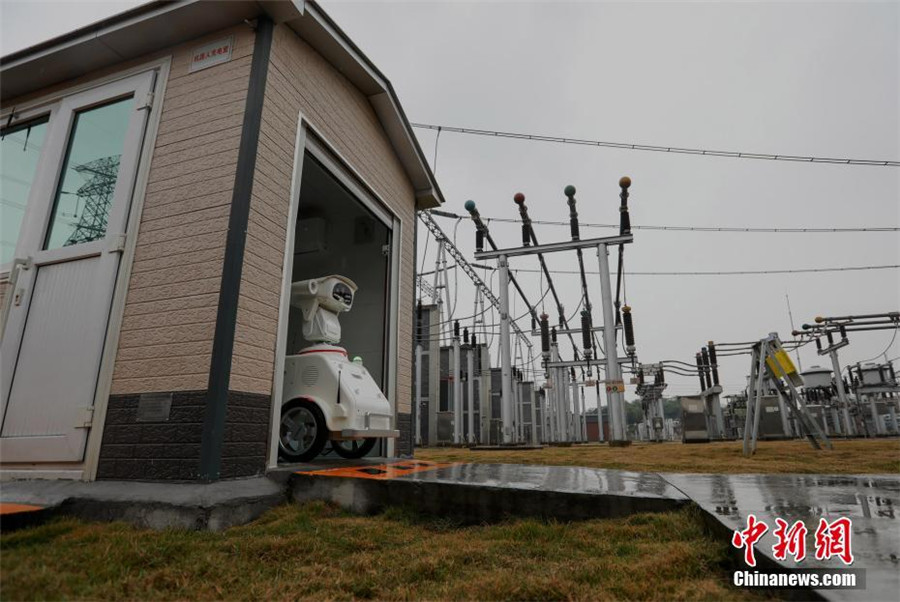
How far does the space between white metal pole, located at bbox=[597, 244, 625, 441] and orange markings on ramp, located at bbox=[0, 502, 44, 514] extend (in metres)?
8.37

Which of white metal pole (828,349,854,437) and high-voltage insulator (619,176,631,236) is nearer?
high-voltage insulator (619,176,631,236)

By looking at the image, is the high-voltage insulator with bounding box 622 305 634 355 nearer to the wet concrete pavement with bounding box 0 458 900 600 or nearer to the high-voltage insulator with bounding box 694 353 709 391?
the high-voltage insulator with bounding box 694 353 709 391

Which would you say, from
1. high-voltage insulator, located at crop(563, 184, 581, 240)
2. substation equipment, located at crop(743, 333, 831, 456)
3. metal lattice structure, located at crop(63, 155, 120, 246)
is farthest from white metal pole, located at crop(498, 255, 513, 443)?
metal lattice structure, located at crop(63, 155, 120, 246)

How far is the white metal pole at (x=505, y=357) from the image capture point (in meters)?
9.59

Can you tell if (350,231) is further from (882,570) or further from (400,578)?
(882,570)

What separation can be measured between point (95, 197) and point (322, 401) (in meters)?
2.47

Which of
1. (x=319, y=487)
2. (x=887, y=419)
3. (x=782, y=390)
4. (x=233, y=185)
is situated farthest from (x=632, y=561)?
(x=887, y=419)

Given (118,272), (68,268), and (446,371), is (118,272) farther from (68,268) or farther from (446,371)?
(446,371)

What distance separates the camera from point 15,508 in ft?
7.52

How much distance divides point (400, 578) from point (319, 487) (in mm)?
1348

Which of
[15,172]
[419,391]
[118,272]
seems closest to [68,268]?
[118,272]

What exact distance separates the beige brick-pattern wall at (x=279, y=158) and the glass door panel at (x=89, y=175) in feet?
4.20

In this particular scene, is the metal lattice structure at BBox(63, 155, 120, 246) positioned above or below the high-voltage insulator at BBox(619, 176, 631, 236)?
below

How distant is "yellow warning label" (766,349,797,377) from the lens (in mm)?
6178
